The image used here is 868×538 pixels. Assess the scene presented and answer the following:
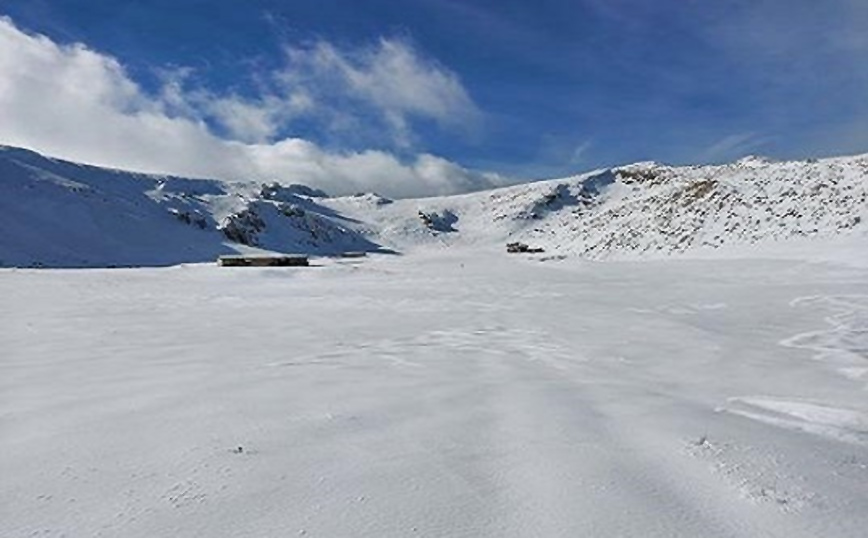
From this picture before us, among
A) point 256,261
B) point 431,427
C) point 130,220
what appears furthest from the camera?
point 130,220

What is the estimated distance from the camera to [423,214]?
82.8 metres

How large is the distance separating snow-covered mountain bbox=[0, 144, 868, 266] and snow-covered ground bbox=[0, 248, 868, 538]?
952 inches

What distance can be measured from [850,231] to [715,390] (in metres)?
25.2

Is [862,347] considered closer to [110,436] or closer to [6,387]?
[110,436]

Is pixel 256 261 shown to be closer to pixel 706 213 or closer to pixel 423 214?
pixel 706 213

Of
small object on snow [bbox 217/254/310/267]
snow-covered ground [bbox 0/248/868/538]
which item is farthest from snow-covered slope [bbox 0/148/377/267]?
snow-covered ground [bbox 0/248/868/538]

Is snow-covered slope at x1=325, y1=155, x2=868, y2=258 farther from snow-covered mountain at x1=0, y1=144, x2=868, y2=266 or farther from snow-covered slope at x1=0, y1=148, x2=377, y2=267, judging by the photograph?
snow-covered slope at x1=0, y1=148, x2=377, y2=267

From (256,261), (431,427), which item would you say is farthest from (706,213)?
(431,427)

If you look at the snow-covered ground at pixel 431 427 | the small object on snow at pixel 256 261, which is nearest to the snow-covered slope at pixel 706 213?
the small object on snow at pixel 256 261

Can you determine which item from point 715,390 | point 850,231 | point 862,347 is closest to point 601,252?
point 850,231

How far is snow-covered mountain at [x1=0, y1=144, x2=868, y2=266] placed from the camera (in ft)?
113

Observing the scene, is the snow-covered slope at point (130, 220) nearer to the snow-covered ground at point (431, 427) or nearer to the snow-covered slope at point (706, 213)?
the snow-covered slope at point (706, 213)

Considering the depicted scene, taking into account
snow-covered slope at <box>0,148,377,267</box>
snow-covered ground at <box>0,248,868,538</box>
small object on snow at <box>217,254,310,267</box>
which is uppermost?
snow-covered slope at <box>0,148,377,267</box>

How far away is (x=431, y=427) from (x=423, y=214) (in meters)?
78.6
